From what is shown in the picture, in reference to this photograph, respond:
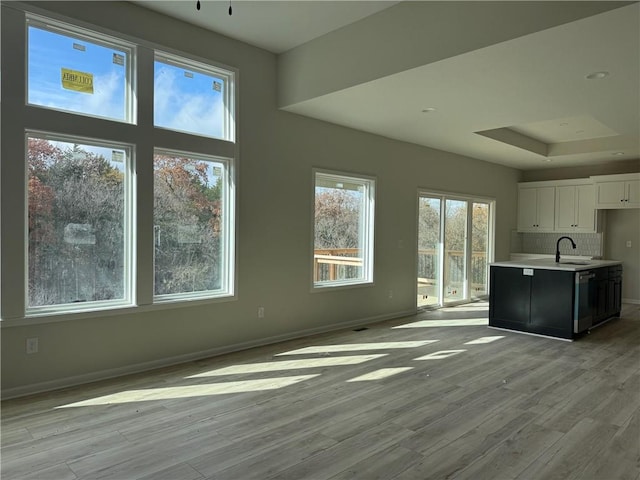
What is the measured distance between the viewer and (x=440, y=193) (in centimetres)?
748

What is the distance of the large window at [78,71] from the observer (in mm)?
3494

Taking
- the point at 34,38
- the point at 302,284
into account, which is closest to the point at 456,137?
the point at 302,284

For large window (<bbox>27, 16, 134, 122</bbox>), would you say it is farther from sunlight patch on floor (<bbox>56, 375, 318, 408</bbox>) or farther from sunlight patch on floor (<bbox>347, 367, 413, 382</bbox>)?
sunlight patch on floor (<bbox>347, 367, 413, 382</bbox>)

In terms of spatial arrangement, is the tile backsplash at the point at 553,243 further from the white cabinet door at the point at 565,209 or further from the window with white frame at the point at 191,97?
→ the window with white frame at the point at 191,97

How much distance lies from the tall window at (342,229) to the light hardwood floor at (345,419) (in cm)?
144

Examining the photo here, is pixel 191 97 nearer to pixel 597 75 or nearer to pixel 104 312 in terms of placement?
pixel 104 312

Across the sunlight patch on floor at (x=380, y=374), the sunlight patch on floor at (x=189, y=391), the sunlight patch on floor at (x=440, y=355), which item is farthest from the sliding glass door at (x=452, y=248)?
the sunlight patch on floor at (x=189, y=391)

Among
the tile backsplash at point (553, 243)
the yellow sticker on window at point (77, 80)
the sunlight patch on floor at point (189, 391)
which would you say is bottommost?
the sunlight patch on floor at point (189, 391)

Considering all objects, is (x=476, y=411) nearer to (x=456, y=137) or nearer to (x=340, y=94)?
(x=340, y=94)

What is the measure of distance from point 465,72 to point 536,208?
6.23m

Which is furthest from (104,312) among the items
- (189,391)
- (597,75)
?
(597,75)

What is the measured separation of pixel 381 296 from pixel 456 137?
2.60 meters

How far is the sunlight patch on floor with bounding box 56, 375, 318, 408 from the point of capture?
3.38 meters

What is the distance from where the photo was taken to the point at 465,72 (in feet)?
12.7
